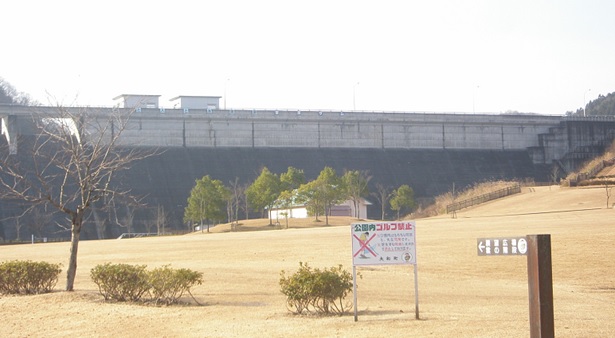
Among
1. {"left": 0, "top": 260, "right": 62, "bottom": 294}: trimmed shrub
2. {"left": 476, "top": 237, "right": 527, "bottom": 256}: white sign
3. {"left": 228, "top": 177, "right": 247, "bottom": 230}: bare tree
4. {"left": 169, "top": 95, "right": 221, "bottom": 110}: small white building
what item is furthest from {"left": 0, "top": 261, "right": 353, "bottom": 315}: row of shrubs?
{"left": 169, "top": 95, "right": 221, "bottom": 110}: small white building

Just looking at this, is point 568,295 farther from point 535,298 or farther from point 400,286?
point 535,298

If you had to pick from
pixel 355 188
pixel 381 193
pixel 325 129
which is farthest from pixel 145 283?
pixel 325 129

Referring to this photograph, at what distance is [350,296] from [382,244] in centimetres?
601

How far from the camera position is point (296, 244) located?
43.2m

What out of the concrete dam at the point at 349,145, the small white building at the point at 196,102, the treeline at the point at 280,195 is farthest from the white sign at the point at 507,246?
the small white building at the point at 196,102

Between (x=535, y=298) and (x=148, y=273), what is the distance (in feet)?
38.2

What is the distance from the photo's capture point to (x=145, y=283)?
870 inches

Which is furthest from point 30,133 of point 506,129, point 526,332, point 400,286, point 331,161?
point 526,332

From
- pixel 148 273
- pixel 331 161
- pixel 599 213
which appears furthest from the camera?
pixel 331 161

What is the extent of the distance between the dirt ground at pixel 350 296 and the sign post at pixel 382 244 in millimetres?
1241

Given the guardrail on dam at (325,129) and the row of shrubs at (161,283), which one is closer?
the row of shrubs at (161,283)

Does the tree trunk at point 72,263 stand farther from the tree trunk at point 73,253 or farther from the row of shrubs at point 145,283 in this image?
the row of shrubs at point 145,283

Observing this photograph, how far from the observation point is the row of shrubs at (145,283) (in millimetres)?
21531

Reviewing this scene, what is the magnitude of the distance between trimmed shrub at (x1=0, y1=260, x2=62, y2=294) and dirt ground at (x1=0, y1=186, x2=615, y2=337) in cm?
87
